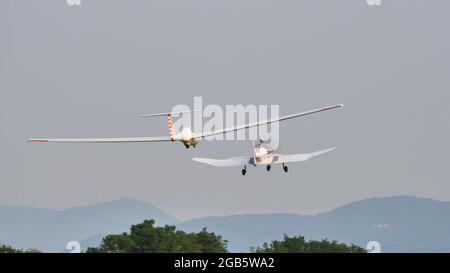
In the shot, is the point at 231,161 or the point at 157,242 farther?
the point at 157,242

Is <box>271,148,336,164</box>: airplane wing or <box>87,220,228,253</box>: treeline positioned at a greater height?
<box>87,220,228,253</box>: treeline

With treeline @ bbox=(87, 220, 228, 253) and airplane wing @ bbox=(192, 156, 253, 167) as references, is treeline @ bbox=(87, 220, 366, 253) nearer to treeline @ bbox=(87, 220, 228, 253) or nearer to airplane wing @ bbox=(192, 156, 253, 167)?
treeline @ bbox=(87, 220, 228, 253)

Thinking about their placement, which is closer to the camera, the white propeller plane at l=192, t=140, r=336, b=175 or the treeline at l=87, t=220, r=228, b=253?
the white propeller plane at l=192, t=140, r=336, b=175

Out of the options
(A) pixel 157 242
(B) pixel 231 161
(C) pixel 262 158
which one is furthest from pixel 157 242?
(C) pixel 262 158

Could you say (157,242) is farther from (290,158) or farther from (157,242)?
(290,158)

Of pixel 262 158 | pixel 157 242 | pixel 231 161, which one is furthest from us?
pixel 157 242

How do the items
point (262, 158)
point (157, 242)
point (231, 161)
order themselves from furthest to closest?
point (157, 242), point (231, 161), point (262, 158)

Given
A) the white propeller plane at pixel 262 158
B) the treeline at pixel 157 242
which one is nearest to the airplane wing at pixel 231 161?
the white propeller plane at pixel 262 158

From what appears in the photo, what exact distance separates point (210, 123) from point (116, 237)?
96.7 metres

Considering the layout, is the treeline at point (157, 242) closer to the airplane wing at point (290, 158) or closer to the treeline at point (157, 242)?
A: the treeline at point (157, 242)

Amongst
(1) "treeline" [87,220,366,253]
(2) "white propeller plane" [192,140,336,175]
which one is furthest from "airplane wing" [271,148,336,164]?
(1) "treeline" [87,220,366,253]
